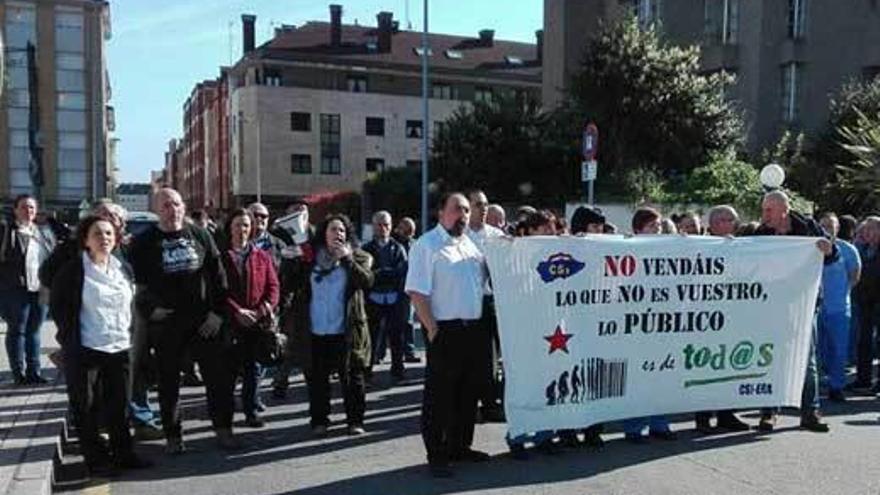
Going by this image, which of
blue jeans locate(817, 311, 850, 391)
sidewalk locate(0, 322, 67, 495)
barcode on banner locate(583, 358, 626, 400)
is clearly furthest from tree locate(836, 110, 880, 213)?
sidewalk locate(0, 322, 67, 495)

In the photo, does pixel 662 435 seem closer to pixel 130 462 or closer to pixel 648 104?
pixel 130 462

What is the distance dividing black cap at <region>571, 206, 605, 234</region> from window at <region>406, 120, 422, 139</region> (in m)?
66.0

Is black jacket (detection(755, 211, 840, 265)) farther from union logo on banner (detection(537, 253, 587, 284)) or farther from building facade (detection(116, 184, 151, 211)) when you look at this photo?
building facade (detection(116, 184, 151, 211))

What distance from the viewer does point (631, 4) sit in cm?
4162

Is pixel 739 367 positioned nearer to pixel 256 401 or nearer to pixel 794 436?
pixel 794 436

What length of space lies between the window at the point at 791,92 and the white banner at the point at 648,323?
101 feet

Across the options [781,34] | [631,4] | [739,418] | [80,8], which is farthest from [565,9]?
[739,418]

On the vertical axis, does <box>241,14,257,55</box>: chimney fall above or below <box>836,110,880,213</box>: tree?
above

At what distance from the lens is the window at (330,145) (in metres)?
71.0

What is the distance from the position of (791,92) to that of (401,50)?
43360mm

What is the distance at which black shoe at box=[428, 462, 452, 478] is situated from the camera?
6.45 m

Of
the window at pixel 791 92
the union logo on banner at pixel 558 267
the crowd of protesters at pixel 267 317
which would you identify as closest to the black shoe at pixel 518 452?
the crowd of protesters at pixel 267 317

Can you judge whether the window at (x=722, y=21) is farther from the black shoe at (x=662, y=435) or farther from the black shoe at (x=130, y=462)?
the black shoe at (x=130, y=462)

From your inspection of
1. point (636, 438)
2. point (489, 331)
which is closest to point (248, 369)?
point (489, 331)
